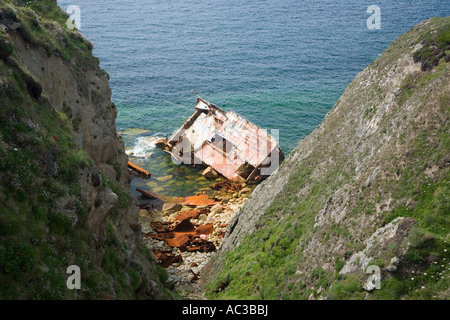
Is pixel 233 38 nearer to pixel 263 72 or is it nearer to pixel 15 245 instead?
pixel 263 72

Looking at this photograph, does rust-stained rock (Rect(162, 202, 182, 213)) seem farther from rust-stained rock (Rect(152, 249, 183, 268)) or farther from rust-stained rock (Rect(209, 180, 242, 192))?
rust-stained rock (Rect(152, 249, 183, 268))

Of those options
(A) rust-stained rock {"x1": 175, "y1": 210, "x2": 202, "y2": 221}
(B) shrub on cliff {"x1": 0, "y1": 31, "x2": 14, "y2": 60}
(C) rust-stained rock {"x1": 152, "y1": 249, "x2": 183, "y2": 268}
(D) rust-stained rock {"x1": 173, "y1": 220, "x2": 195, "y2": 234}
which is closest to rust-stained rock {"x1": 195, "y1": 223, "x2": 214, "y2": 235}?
(D) rust-stained rock {"x1": 173, "y1": 220, "x2": 195, "y2": 234}

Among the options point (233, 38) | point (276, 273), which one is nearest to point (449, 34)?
point (276, 273)

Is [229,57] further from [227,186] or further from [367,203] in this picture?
[367,203]

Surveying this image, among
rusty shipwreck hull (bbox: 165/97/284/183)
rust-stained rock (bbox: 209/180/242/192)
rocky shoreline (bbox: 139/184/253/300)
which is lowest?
rocky shoreline (bbox: 139/184/253/300)

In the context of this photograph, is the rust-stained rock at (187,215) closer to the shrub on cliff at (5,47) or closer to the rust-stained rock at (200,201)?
the rust-stained rock at (200,201)
